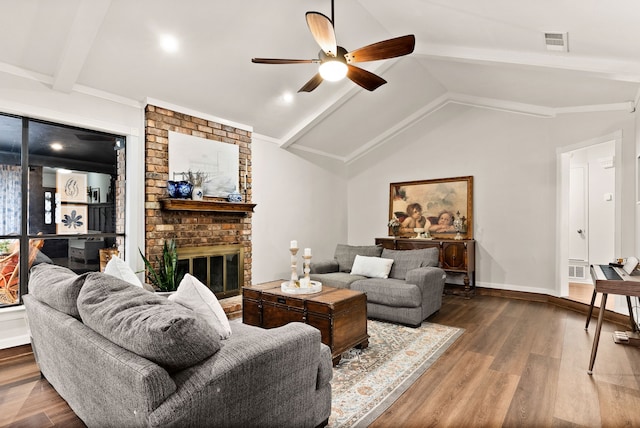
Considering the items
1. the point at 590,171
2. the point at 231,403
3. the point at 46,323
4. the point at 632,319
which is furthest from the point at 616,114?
the point at 46,323

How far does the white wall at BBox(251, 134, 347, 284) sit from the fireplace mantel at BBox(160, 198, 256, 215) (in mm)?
456

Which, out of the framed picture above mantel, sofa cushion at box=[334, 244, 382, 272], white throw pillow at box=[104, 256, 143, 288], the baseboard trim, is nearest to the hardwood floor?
the baseboard trim

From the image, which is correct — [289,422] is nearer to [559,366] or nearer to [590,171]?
[559,366]

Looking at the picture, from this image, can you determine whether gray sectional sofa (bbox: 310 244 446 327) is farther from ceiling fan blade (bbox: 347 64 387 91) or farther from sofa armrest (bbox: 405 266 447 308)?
ceiling fan blade (bbox: 347 64 387 91)

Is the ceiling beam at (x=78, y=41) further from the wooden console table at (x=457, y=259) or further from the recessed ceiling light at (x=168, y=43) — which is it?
the wooden console table at (x=457, y=259)

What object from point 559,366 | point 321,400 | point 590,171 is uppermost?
point 590,171

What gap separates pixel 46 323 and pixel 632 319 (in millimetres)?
5081

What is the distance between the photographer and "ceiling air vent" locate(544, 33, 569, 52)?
3071mm

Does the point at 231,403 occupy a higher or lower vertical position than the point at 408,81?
lower

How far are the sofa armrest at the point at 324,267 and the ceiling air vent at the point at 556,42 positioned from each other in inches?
139

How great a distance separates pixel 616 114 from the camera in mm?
4445

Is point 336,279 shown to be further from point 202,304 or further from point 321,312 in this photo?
point 202,304

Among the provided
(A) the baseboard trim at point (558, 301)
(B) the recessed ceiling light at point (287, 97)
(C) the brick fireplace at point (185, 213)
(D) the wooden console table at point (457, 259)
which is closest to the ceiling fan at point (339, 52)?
(B) the recessed ceiling light at point (287, 97)

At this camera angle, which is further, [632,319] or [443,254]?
[443,254]
